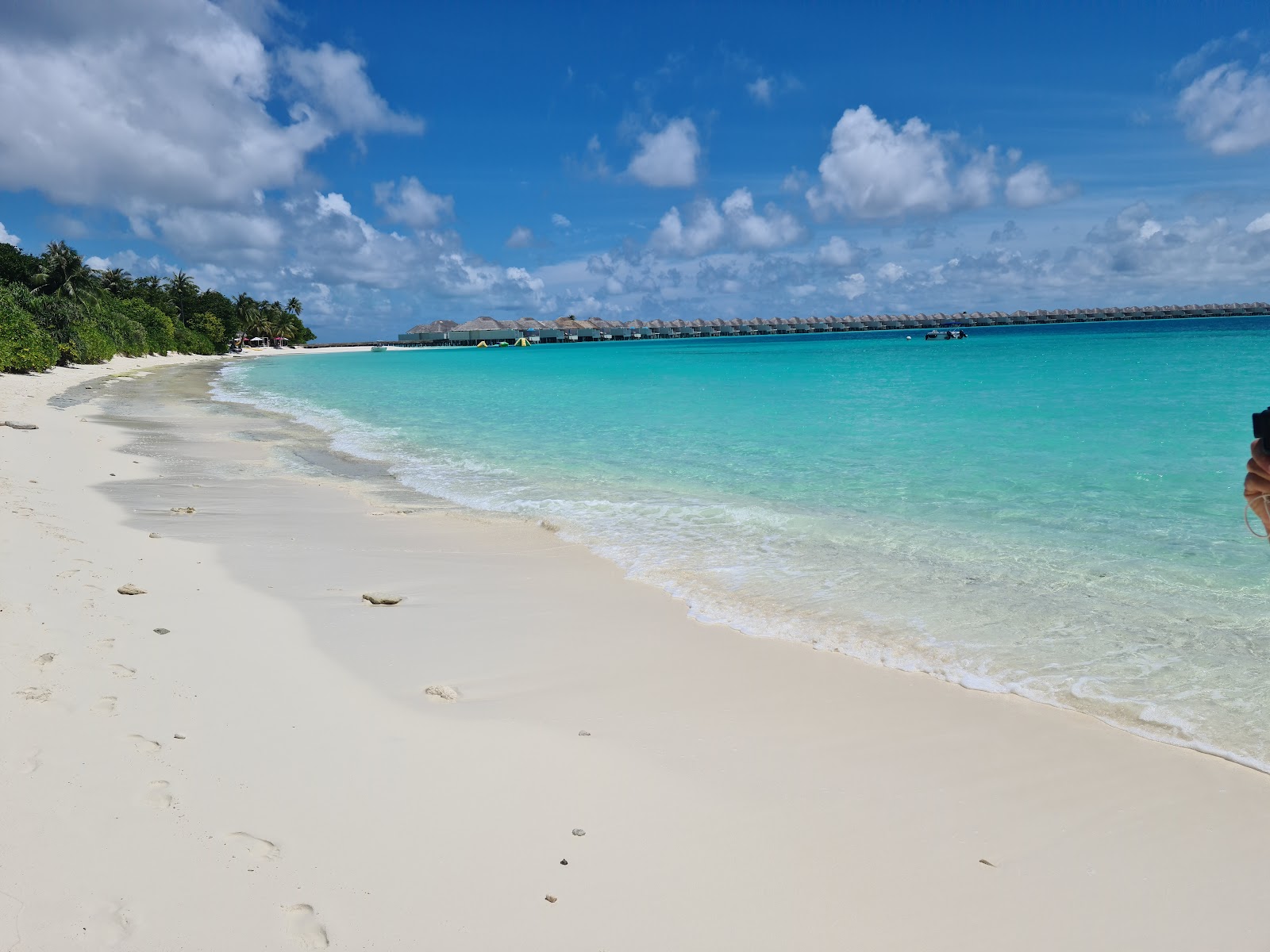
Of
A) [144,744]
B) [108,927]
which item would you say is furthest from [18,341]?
[108,927]

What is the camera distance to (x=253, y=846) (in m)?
2.89

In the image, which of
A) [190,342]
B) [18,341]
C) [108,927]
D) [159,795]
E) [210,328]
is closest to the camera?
[108,927]

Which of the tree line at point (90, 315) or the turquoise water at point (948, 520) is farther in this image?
the tree line at point (90, 315)

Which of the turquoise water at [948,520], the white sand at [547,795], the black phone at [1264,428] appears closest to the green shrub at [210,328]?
the turquoise water at [948,520]

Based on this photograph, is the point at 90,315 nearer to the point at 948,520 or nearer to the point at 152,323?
the point at 152,323

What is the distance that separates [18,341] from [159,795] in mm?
33828

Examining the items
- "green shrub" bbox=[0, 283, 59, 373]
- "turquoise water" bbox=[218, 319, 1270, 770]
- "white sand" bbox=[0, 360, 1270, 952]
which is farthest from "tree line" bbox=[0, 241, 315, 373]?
"white sand" bbox=[0, 360, 1270, 952]

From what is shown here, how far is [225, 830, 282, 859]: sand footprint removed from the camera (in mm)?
2850

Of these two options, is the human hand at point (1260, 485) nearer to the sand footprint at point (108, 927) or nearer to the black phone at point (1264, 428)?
the black phone at point (1264, 428)

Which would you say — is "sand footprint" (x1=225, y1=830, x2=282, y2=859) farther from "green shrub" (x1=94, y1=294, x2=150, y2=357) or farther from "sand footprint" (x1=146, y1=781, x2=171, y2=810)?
"green shrub" (x1=94, y1=294, x2=150, y2=357)

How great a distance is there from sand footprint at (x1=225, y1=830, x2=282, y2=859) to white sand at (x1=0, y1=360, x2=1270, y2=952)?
0.01 meters

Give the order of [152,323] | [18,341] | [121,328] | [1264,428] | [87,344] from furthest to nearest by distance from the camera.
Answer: [152,323]
[121,328]
[87,344]
[18,341]
[1264,428]

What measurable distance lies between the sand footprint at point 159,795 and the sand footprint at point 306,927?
2.82 ft

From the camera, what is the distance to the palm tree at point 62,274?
48.8 meters
